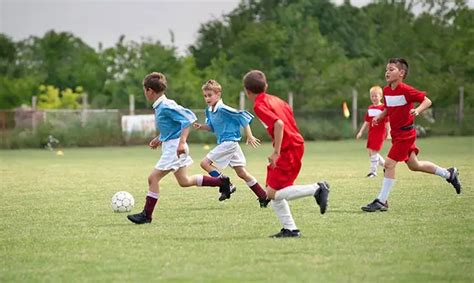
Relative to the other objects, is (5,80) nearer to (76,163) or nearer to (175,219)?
(76,163)

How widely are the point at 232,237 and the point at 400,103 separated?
349 cm

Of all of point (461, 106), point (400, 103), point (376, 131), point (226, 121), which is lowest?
point (461, 106)

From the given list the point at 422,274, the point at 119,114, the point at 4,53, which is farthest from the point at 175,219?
the point at 4,53

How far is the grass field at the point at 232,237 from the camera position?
23.7 ft

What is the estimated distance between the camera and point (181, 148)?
1030 cm

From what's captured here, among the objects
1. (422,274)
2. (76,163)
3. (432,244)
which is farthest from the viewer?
(76,163)

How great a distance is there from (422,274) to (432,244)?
56.8 inches

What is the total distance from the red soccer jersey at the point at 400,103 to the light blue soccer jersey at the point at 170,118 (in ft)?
8.25

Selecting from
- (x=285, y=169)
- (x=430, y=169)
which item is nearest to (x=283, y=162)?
(x=285, y=169)

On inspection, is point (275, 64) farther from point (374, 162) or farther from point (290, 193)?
point (290, 193)

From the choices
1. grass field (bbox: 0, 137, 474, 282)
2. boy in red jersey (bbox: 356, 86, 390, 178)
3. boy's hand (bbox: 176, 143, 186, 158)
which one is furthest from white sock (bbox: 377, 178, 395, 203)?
boy in red jersey (bbox: 356, 86, 390, 178)

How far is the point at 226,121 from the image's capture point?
13.2 metres

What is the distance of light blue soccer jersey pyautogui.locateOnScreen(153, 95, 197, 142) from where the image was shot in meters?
10.6

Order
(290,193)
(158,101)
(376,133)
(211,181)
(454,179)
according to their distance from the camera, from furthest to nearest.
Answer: (376,133) < (454,179) < (211,181) < (158,101) < (290,193)
